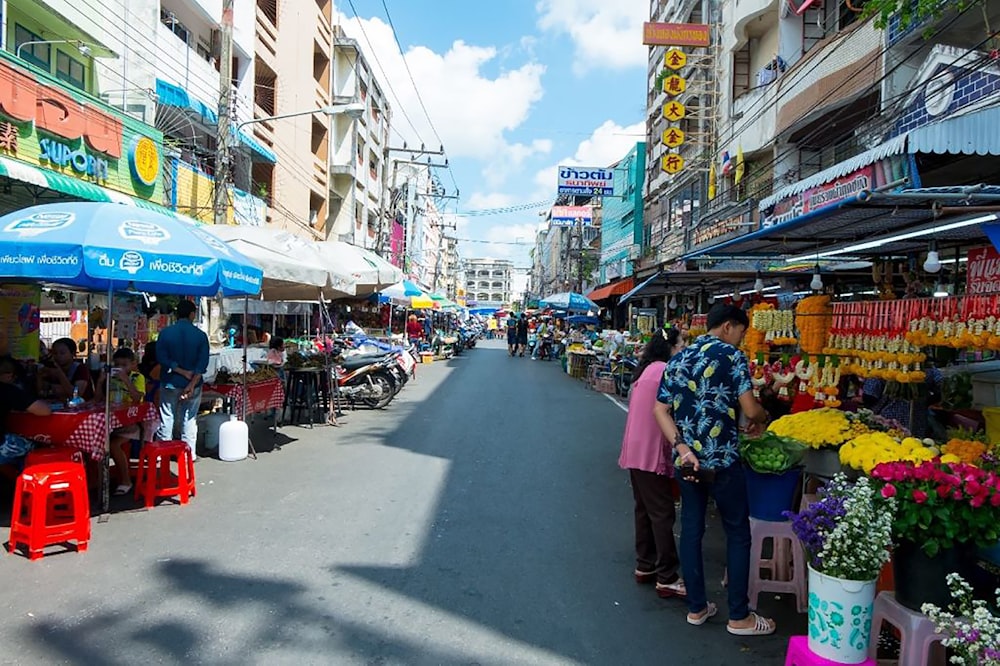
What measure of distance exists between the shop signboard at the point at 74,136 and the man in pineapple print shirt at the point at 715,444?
10525 millimetres

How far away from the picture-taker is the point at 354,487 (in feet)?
23.9

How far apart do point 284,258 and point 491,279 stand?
163322 millimetres

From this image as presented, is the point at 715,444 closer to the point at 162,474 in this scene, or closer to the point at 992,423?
the point at 992,423

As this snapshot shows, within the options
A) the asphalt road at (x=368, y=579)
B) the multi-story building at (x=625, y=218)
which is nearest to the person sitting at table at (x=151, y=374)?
the asphalt road at (x=368, y=579)

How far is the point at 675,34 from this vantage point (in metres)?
24.5

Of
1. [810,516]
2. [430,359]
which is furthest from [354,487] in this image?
[430,359]

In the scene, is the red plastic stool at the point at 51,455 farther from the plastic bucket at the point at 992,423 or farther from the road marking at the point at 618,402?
the road marking at the point at 618,402

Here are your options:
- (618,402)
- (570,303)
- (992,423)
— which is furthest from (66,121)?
(570,303)

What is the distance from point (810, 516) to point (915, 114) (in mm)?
10801

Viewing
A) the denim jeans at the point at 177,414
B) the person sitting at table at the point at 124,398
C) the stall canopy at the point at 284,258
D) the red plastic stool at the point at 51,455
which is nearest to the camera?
the red plastic stool at the point at 51,455

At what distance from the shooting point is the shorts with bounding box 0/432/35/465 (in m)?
5.79

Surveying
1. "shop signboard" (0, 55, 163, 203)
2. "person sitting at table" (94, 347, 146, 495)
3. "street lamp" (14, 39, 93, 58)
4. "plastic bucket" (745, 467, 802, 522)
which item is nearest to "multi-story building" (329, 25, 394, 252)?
"shop signboard" (0, 55, 163, 203)

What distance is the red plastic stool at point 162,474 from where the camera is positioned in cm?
629

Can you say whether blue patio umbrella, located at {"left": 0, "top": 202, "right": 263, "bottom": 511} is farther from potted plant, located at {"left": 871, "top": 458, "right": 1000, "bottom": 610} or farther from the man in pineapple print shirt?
potted plant, located at {"left": 871, "top": 458, "right": 1000, "bottom": 610}
